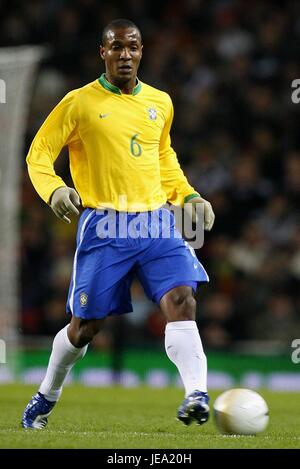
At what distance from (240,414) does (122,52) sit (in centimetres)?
215

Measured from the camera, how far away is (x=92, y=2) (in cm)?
1675

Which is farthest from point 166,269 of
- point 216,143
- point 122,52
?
point 216,143

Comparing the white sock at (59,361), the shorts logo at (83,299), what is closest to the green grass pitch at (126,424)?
the white sock at (59,361)

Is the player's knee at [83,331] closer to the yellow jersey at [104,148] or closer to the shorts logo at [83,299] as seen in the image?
the shorts logo at [83,299]

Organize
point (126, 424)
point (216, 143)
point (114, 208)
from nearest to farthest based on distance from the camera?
point (114, 208) < point (126, 424) < point (216, 143)

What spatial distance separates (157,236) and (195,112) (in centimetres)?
895

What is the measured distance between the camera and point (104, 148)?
6.28m

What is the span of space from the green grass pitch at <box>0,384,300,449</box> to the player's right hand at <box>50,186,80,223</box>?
1209mm

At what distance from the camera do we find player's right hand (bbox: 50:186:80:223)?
5957 millimetres

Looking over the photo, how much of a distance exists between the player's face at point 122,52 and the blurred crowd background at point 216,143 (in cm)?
597

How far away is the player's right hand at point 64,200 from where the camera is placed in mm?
5957

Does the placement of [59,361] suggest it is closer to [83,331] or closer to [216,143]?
[83,331]

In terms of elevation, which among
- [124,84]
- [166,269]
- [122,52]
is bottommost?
[166,269]

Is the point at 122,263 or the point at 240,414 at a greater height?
the point at 122,263
